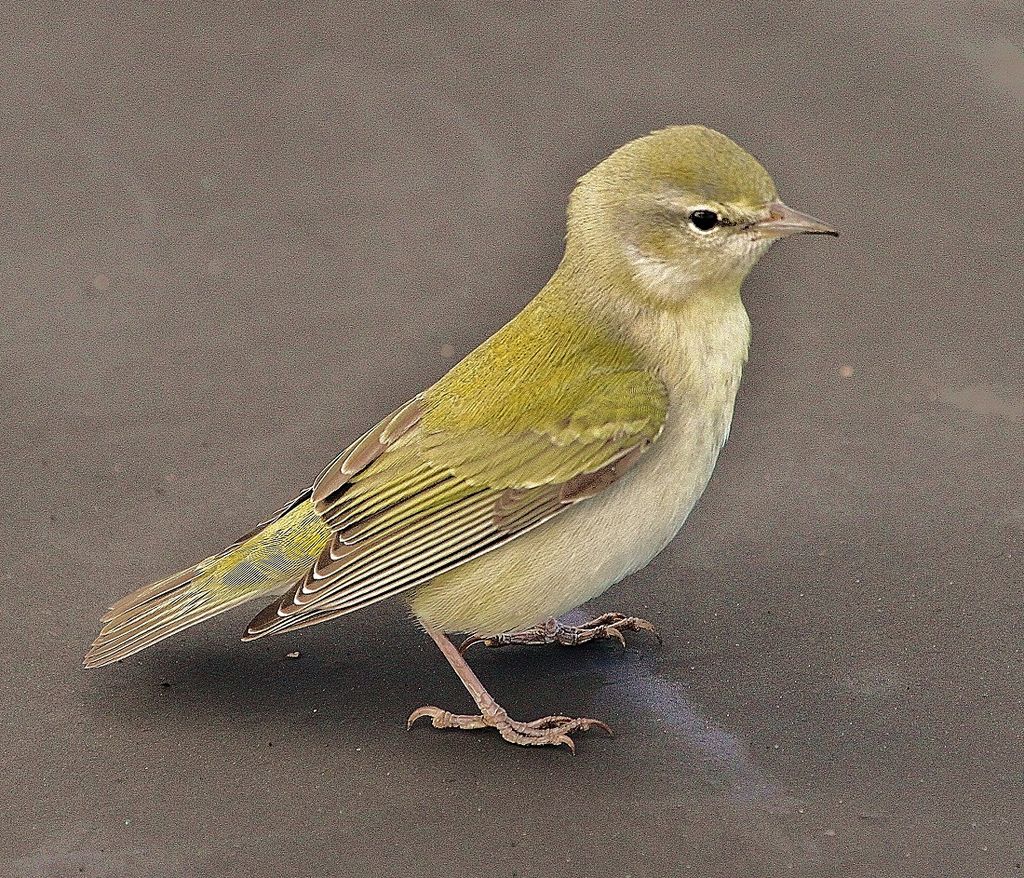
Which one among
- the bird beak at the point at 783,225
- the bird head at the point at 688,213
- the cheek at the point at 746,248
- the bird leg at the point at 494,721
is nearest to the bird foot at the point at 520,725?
the bird leg at the point at 494,721

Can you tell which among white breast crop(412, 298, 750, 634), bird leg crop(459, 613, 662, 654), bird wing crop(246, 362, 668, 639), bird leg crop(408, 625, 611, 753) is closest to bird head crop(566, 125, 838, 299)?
white breast crop(412, 298, 750, 634)

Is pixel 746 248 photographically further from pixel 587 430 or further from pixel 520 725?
pixel 520 725

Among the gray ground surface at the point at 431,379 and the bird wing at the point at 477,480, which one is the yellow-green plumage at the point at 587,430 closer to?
the bird wing at the point at 477,480

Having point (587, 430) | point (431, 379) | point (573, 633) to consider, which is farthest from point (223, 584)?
point (431, 379)

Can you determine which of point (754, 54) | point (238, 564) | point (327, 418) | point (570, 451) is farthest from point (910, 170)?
point (238, 564)

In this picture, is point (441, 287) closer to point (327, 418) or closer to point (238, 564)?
point (327, 418)

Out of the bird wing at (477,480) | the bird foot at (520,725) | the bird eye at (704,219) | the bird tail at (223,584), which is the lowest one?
the bird foot at (520,725)

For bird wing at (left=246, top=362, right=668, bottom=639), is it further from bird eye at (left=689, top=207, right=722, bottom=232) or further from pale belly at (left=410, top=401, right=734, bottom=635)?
bird eye at (left=689, top=207, right=722, bottom=232)
